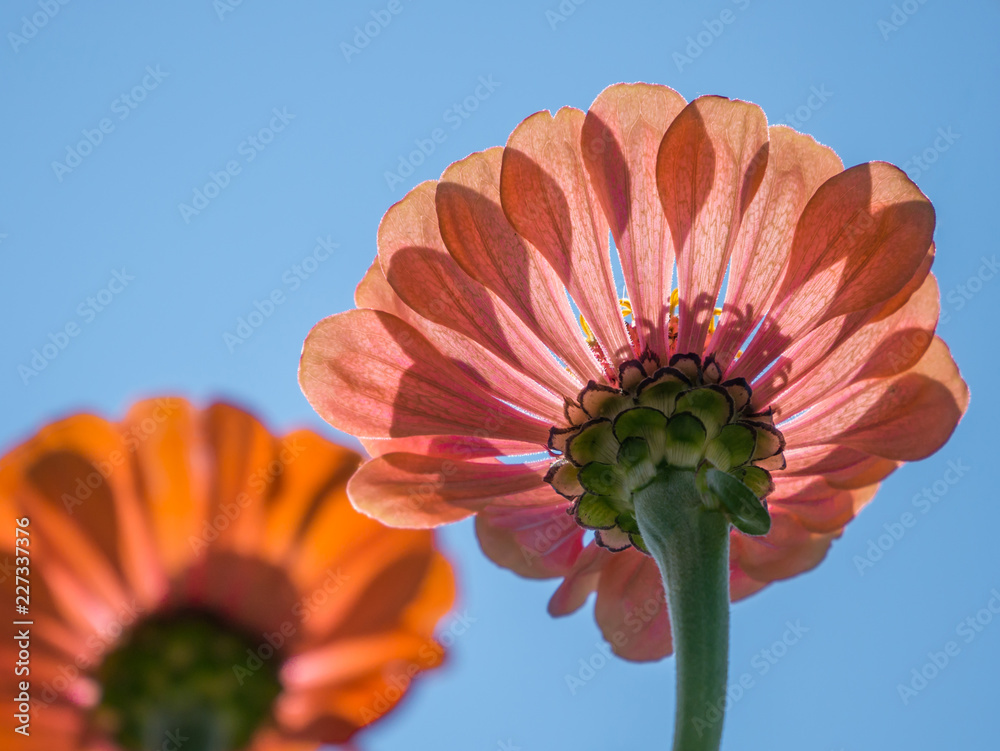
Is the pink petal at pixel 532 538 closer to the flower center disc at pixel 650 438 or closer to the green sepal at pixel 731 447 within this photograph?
the flower center disc at pixel 650 438

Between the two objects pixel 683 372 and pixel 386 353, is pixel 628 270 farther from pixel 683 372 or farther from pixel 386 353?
pixel 386 353

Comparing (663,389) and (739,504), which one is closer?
(739,504)

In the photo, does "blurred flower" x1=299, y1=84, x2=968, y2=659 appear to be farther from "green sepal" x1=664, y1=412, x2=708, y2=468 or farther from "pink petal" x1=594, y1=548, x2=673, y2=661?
"pink petal" x1=594, y1=548, x2=673, y2=661

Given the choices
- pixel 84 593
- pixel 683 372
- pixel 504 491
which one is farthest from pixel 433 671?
pixel 683 372

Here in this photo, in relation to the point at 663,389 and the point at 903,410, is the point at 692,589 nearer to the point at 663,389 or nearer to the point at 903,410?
the point at 663,389

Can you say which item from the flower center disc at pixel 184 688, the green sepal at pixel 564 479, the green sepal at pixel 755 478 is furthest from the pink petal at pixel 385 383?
the flower center disc at pixel 184 688

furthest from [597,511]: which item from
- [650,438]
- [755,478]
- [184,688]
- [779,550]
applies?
[184,688]
